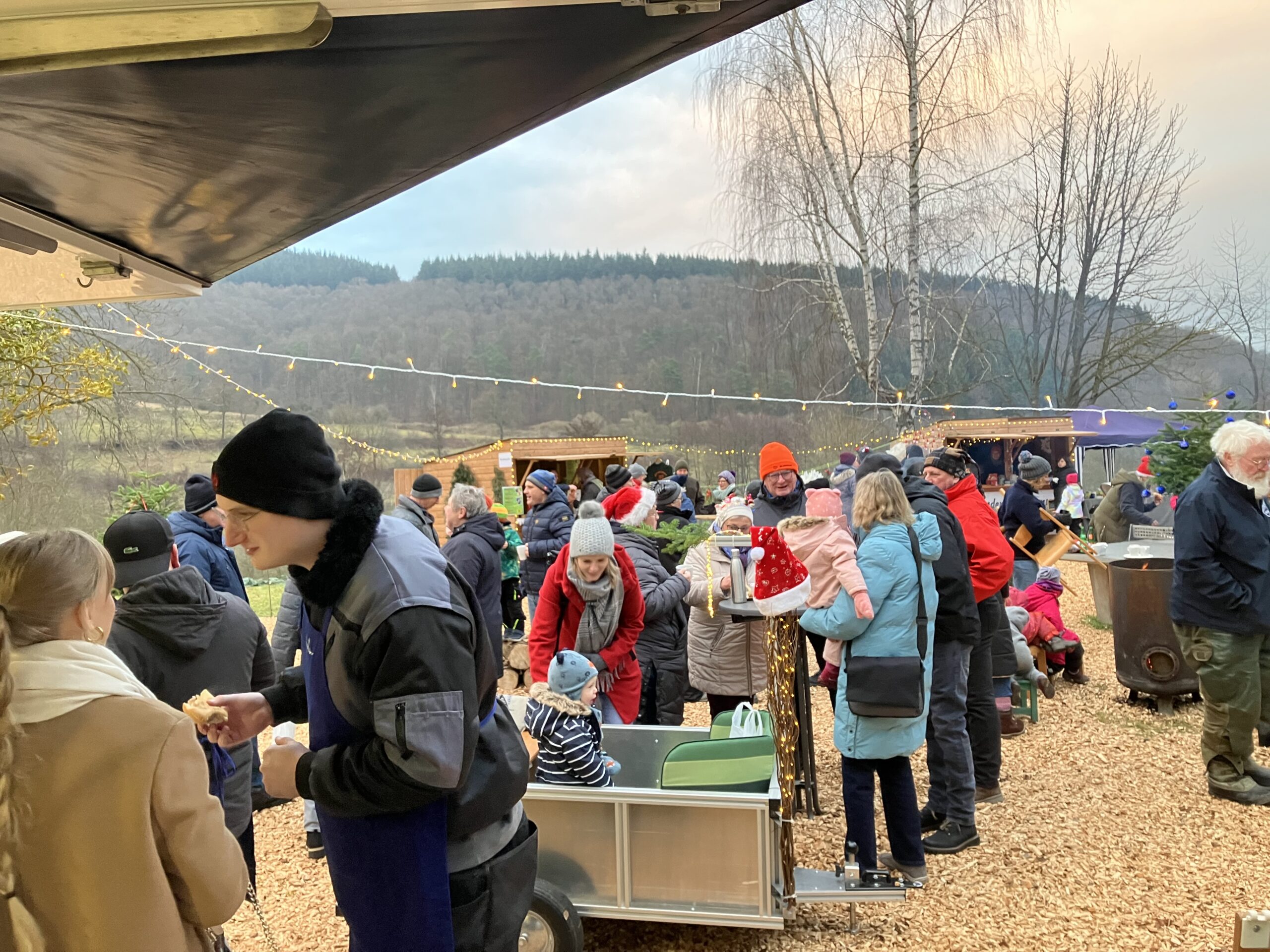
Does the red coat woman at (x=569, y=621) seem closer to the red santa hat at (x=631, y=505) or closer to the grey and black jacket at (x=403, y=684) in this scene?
the red santa hat at (x=631, y=505)

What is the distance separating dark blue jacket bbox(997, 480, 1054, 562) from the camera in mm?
7473

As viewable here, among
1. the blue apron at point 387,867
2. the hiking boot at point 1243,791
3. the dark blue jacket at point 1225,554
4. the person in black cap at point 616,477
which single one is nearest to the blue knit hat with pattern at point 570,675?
the blue apron at point 387,867

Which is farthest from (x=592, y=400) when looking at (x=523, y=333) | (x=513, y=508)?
(x=513, y=508)

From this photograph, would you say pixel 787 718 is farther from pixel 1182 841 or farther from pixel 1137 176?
pixel 1137 176

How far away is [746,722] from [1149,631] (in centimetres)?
417

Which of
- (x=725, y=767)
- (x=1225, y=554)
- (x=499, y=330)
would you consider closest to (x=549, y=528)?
(x=725, y=767)

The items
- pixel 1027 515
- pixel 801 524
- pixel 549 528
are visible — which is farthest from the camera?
pixel 1027 515

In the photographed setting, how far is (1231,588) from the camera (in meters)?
4.65

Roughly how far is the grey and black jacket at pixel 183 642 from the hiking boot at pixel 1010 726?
202 inches

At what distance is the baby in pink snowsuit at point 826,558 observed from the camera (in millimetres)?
3775

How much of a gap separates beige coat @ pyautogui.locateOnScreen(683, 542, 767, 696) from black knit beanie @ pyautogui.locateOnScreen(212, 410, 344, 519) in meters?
3.14

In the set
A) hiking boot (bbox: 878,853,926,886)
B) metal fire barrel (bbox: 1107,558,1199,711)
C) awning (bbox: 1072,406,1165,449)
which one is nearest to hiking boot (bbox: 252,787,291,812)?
hiking boot (bbox: 878,853,926,886)

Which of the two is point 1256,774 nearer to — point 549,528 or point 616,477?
point 616,477

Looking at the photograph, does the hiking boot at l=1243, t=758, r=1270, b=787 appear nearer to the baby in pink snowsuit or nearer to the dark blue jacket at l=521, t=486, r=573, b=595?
the baby in pink snowsuit
